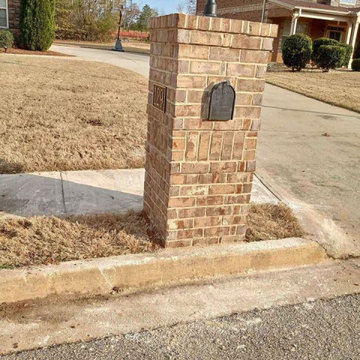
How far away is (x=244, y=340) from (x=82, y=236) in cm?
150

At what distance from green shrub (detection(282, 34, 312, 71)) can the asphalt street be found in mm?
20656

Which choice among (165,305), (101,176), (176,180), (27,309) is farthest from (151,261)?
(101,176)

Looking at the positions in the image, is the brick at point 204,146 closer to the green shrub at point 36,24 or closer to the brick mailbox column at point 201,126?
the brick mailbox column at point 201,126

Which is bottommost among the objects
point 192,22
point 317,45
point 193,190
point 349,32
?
point 193,190

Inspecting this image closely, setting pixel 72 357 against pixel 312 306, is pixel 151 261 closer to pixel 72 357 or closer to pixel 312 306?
pixel 72 357

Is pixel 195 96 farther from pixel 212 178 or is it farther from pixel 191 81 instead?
pixel 212 178

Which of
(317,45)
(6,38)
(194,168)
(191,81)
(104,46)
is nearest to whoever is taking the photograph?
(191,81)

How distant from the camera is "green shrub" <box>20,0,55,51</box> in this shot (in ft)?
66.0

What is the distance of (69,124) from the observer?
669 cm

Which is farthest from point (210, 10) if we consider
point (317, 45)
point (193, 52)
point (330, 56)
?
point (317, 45)

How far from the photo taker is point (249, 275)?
10.7ft

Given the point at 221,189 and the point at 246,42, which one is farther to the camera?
the point at 221,189

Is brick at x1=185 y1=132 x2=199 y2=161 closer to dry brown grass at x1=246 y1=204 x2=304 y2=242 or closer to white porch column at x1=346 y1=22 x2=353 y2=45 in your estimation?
dry brown grass at x1=246 y1=204 x2=304 y2=242

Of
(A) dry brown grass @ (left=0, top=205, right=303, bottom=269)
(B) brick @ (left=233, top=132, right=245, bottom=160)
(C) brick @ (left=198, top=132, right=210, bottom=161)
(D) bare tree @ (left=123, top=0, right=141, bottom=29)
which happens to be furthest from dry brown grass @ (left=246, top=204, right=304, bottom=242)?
(D) bare tree @ (left=123, top=0, right=141, bottom=29)
